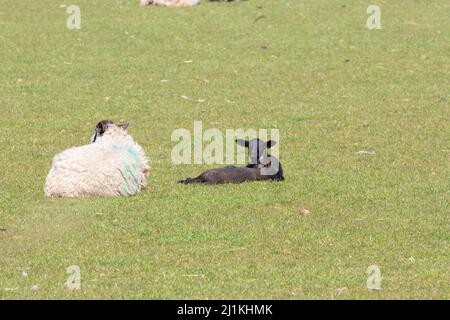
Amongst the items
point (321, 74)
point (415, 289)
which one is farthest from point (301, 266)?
point (321, 74)

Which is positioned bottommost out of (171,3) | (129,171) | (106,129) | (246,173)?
(246,173)

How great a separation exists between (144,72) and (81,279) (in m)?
13.2

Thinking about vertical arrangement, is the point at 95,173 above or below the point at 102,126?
below

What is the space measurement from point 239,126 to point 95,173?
531 cm

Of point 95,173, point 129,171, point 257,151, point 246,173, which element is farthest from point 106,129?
point 257,151

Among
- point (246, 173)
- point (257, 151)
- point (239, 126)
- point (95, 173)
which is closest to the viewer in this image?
point (95, 173)

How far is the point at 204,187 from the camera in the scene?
13.7 m

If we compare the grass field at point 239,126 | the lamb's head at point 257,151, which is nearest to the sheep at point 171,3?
the grass field at point 239,126

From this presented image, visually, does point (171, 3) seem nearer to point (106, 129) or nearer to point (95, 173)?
point (106, 129)

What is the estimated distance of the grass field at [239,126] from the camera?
10.3m

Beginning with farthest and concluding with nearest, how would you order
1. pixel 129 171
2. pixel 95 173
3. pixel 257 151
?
pixel 257 151
pixel 129 171
pixel 95 173

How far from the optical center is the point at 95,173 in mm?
13023

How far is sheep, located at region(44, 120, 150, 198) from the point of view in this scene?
13047mm
